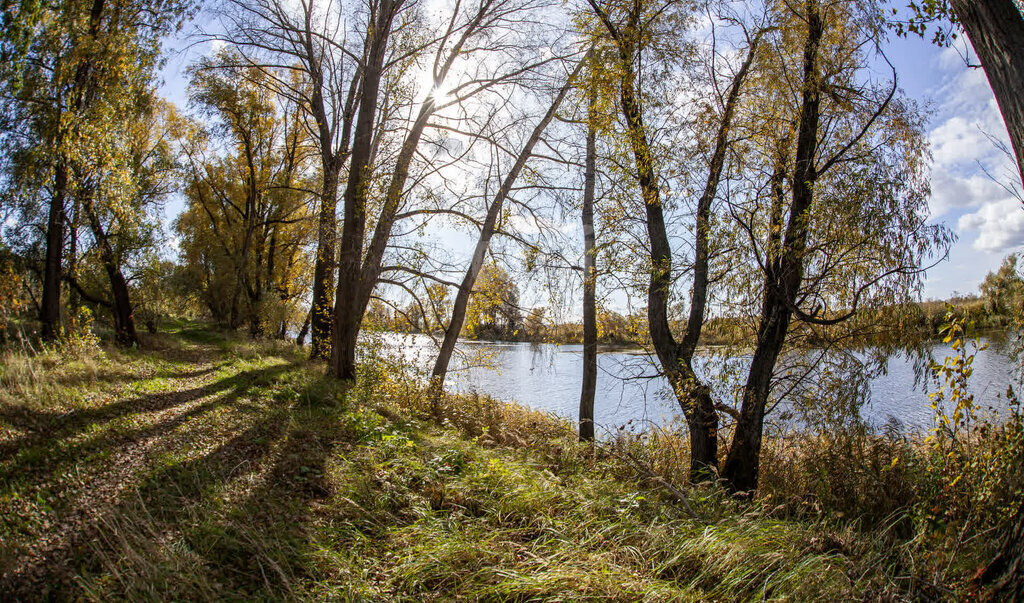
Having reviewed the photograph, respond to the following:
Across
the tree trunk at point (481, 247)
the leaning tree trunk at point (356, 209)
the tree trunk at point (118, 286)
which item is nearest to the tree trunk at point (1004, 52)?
the tree trunk at point (481, 247)

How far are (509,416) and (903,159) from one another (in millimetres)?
7012

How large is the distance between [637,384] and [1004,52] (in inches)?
217

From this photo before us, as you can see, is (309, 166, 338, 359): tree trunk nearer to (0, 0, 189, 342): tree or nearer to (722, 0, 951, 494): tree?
(0, 0, 189, 342): tree

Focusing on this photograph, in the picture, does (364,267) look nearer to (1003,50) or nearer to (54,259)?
(54,259)

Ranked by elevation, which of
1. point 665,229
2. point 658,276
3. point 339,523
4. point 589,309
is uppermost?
point 665,229

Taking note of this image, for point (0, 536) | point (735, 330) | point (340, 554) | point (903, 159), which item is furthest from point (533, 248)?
point (0, 536)

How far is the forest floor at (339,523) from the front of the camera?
2.56m

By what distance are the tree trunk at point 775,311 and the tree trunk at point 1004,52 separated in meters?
3.10

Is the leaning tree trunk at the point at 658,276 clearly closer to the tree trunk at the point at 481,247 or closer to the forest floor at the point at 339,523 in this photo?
the forest floor at the point at 339,523

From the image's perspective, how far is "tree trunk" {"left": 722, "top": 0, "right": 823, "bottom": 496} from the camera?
19.9ft

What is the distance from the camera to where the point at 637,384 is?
7512 millimetres

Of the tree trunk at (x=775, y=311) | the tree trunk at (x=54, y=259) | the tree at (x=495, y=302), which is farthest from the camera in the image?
the tree at (x=495, y=302)

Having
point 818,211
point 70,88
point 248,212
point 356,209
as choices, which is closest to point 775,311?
point 818,211

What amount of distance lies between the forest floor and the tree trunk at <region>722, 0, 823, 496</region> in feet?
5.84
